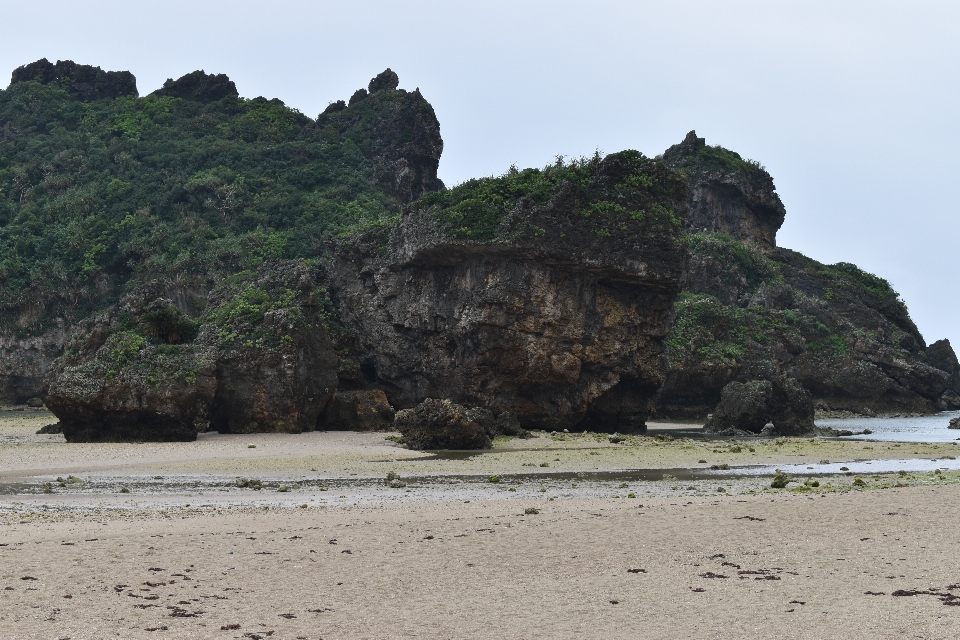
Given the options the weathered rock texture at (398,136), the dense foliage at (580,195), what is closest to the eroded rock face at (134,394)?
the dense foliage at (580,195)

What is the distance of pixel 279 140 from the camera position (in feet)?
319

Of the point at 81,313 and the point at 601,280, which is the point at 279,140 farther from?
the point at 601,280

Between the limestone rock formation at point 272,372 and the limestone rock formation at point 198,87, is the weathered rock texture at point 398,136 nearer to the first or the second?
the limestone rock formation at point 198,87

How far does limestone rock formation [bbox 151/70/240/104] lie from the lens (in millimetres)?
105250

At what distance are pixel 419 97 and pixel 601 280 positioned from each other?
61.1 metres

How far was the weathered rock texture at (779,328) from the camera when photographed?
217 ft

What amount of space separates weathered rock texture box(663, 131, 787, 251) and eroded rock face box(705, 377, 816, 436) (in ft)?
196

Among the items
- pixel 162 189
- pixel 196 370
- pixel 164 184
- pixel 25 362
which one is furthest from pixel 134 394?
pixel 164 184

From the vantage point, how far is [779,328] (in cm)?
7519

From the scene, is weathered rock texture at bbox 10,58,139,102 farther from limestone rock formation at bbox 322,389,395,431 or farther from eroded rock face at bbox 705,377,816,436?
eroded rock face at bbox 705,377,816,436

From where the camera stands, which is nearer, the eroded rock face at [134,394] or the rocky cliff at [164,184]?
the eroded rock face at [134,394]

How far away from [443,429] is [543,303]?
12.5 m

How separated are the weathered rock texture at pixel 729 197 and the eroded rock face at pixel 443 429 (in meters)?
79.3

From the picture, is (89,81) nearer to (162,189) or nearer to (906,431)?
(162,189)
